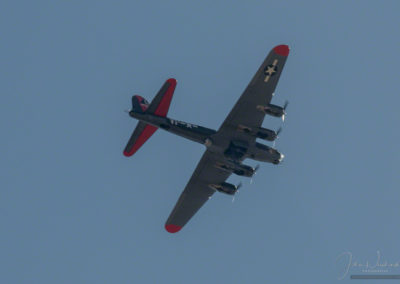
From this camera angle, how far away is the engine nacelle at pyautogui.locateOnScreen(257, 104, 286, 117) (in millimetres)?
61531

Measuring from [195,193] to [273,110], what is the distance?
1230 centimetres

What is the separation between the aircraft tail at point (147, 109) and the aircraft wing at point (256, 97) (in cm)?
538

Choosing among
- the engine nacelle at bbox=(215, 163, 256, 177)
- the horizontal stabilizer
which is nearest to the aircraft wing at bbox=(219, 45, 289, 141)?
the engine nacelle at bbox=(215, 163, 256, 177)

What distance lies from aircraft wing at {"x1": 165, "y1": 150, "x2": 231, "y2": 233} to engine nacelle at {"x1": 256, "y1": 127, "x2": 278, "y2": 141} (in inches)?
242

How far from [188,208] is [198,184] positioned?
260 centimetres

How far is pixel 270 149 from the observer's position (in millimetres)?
64688

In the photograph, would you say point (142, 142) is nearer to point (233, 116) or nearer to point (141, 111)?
point (141, 111)

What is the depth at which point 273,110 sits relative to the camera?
6162 centimetres

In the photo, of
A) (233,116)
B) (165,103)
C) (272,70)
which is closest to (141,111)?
(165,103)

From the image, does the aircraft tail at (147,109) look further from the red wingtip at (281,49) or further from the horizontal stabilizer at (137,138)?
the red wingtip at (281,49)

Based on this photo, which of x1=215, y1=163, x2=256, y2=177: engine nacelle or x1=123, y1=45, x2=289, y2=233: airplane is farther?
x1=215, y1=163, x2=256, y2=177: engine nacelle

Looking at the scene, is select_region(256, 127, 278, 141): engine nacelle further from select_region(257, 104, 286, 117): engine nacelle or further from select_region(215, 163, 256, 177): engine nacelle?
select_region(215, 163, 256, 177): engine nacelle

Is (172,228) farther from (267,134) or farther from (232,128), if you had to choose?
(267,134)

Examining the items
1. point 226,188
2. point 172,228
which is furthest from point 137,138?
point 172,228
